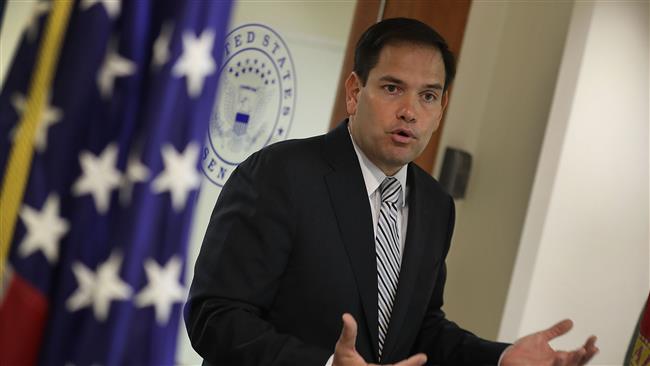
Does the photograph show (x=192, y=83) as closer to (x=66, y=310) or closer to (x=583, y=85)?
(x=66, y=310)

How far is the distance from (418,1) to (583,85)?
0.71m

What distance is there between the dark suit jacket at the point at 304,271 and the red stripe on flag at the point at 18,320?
0.61 meters

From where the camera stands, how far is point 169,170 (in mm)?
1278

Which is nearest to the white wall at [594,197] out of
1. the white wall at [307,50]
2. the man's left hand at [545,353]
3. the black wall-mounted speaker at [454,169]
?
the black wall-mounted speaker at [454,169]

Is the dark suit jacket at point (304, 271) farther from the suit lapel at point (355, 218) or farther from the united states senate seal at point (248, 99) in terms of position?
the united states senate seal at point (248, 99)

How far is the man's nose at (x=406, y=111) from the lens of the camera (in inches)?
80.9

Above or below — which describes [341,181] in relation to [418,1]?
below

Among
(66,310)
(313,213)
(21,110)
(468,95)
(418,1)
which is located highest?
(418,1)

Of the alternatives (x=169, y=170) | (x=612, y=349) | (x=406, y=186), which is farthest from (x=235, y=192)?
(x=612, y=349)

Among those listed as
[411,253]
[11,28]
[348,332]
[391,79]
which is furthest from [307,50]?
[348,332]

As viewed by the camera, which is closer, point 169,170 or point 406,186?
point 169,170

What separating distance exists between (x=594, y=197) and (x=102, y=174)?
2.76 metres

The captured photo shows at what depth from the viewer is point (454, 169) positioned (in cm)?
377

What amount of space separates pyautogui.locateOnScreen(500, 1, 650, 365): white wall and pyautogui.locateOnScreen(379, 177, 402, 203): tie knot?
4.93 feet
